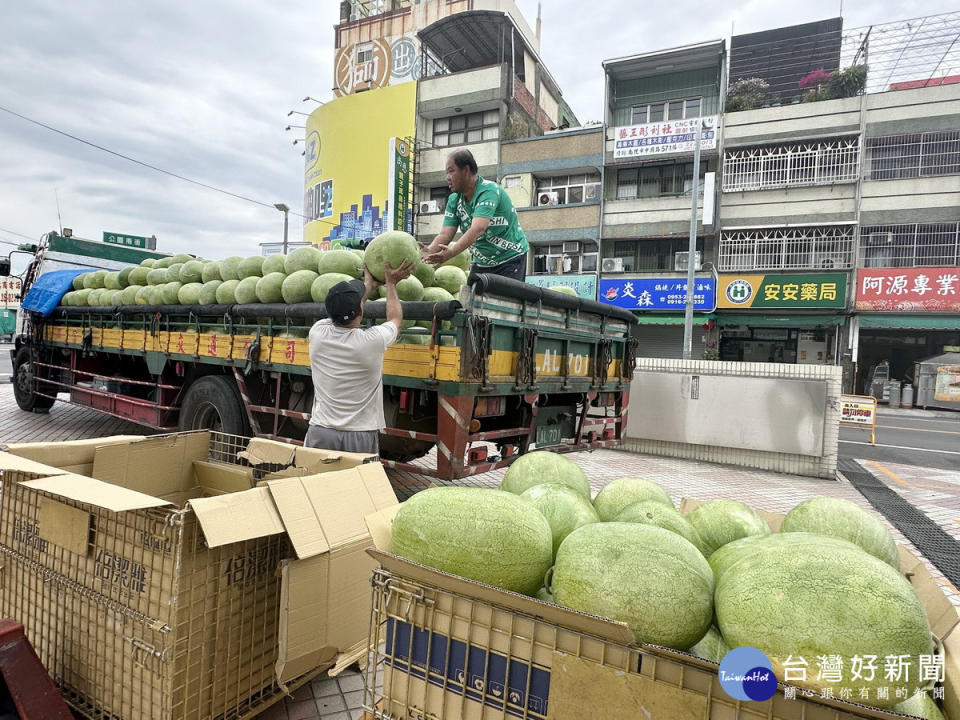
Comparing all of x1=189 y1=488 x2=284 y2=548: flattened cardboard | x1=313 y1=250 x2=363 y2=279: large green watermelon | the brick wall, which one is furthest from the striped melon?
the brick wall

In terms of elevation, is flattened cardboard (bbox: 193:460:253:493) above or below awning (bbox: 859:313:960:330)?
below

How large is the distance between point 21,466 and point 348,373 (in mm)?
1677

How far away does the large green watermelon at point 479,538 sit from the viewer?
4.90ft

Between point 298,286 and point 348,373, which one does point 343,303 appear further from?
point 298,286

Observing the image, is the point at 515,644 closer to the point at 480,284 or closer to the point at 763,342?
the point at 480,284

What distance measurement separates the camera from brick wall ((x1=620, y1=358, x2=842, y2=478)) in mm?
7816

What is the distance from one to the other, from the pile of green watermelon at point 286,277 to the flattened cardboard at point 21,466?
265 centimetres

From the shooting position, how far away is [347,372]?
11.1 feet

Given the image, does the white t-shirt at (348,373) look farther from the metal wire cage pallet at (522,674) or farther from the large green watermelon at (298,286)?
the metal wire cage pallet at (522,674)

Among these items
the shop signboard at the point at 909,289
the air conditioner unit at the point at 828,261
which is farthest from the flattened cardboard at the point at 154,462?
the shop signboard at the point at 909,289

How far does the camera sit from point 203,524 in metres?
1.63

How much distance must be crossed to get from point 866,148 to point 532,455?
23236mm

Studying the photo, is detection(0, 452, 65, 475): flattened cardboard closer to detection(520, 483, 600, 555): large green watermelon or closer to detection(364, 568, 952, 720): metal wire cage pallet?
detection(364, 568, 952, 720): metal wire cage pallet

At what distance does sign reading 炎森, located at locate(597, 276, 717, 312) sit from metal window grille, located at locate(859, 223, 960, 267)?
5.53m
